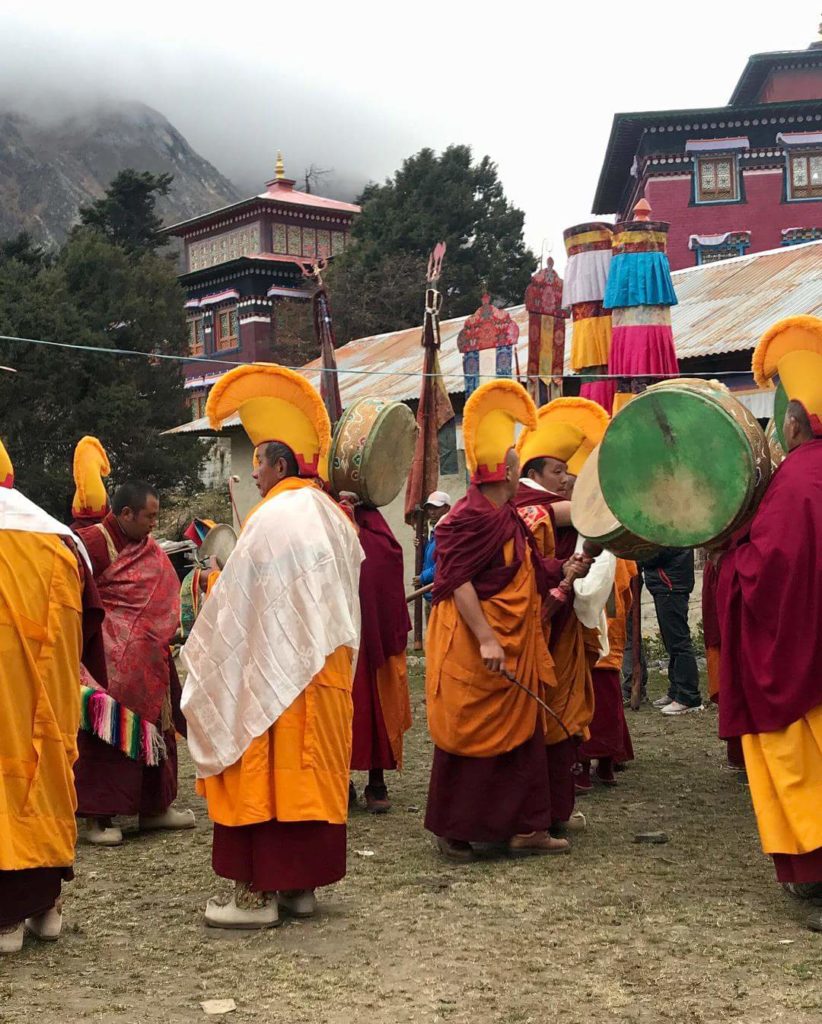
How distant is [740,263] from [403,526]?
5.68 metres

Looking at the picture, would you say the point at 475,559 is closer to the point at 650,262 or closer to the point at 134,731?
the point at 134,731

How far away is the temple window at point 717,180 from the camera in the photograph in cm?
2875

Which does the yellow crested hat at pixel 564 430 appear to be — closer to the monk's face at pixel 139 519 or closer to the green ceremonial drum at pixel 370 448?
the green ceremonial drum at pixel 370 448

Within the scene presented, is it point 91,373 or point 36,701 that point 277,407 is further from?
point 91,373

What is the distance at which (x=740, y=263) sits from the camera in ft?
56.7

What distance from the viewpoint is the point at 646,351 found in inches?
388

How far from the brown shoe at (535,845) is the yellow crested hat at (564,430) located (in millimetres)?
1806

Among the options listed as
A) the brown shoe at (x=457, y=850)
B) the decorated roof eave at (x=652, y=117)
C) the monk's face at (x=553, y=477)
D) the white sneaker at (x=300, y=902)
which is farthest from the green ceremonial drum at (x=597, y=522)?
the decorated roof eave at (x=652, y=117)

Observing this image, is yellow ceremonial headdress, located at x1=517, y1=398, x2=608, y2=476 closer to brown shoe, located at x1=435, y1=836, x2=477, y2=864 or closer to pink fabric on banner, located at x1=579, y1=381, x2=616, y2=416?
brown shoe, located at x1=435, y1=836, x2=477, y2=864

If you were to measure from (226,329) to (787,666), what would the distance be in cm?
3446

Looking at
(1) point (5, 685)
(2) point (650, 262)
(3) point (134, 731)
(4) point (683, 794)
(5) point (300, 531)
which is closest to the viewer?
(1) point (5, 685)

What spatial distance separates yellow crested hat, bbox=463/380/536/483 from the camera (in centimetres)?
578

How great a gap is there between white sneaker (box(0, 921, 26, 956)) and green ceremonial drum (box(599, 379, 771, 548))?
2.58 m

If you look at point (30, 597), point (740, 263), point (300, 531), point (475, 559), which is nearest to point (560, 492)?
point (475, 559)
